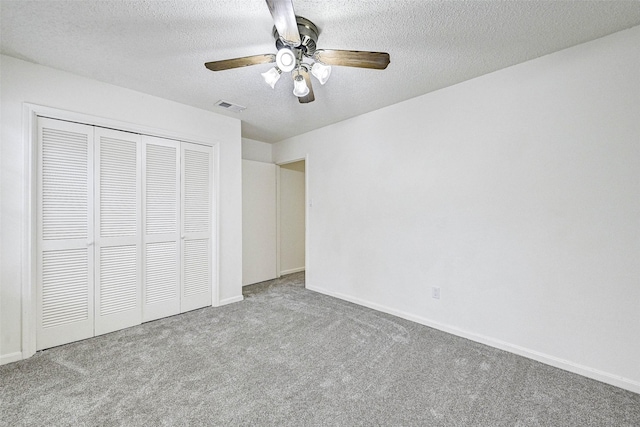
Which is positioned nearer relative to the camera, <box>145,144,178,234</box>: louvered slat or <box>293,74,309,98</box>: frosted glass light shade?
<box>293,74,309,98</box>: frosted glass light shade

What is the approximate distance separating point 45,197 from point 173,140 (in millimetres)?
1252

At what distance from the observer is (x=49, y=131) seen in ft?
7.68

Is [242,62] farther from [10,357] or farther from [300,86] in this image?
[10,357]

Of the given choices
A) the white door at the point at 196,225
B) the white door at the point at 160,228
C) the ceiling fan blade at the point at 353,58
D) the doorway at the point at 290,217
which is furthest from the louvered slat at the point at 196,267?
the ceiling fan blade at the point at 353,58

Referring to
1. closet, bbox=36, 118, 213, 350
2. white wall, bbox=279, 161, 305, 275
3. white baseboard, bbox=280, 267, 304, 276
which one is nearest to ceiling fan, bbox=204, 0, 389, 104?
closet, bbox=36, 118, 213, 350

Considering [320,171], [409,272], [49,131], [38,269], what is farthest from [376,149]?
[38,269]

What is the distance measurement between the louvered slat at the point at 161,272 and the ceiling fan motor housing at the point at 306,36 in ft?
8.08

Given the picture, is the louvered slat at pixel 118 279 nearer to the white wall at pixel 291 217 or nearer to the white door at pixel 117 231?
the white door at pixel 117 231

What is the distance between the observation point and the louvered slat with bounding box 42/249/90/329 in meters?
2.32

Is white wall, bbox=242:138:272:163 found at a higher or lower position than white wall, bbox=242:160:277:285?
higher

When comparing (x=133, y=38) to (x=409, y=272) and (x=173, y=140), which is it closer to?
(x=173, y=140)

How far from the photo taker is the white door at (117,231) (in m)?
2.59

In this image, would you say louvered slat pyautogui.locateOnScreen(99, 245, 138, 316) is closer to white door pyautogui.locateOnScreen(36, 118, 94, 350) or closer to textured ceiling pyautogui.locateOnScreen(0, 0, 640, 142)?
white door pyautogui.locateOnScreen(36, 118, 94, 350)

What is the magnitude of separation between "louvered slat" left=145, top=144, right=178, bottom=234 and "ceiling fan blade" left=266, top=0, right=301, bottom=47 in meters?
2.20
